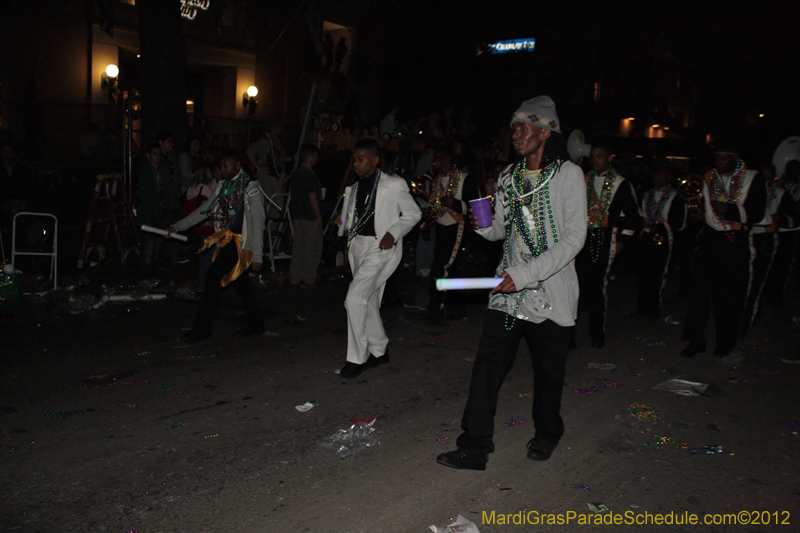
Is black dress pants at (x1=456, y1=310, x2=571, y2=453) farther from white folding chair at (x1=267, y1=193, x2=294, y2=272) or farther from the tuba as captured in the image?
white folding chair at (x1=267, y1=193, x2=294, y2=272)

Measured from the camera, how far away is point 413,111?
25.1 metres

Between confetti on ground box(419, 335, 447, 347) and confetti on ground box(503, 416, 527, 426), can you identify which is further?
Answer: confetti on ground box(419, 335, 447, 347)

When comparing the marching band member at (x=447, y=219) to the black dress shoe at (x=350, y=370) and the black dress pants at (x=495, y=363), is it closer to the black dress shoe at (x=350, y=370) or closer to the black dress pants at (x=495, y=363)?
the black dress shoe at (x=350, y=370)

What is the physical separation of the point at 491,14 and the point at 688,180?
16.2m

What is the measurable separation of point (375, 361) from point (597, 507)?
2.89 meters

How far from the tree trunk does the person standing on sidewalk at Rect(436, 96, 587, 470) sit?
31.5 ft

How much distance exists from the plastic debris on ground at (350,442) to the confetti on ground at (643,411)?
82.7 inches

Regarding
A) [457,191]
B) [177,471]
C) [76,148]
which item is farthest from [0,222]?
[177,471]

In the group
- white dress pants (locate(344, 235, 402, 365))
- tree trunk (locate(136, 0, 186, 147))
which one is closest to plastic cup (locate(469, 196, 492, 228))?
white dress pants (locate(344, 235, 402, 365))

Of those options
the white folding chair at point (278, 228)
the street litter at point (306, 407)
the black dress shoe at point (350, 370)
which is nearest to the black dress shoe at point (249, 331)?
the black dress shoe at point (350, 370)

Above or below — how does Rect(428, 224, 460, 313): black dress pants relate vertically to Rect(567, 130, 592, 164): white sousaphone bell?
below

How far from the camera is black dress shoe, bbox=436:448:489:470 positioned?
4273 mm

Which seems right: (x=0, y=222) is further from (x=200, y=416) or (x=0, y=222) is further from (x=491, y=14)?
(x=491, y=14)

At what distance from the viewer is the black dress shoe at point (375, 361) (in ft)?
21.0
